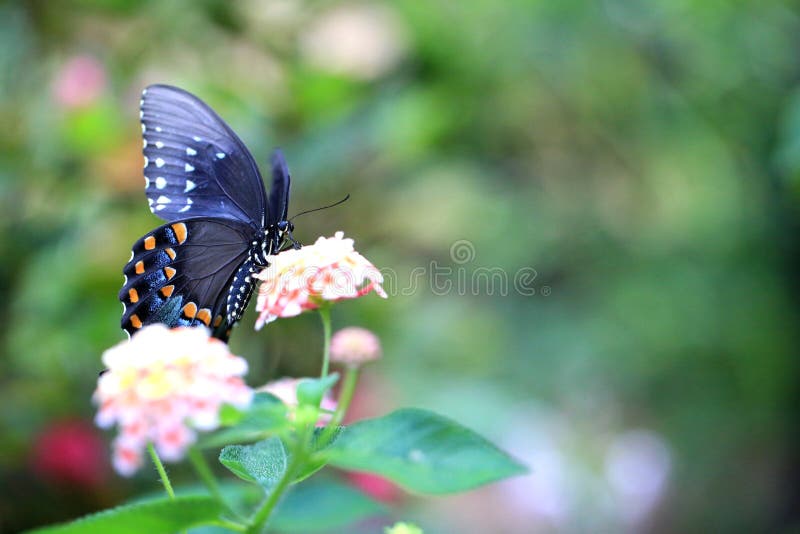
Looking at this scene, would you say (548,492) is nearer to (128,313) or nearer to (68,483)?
(68,483)

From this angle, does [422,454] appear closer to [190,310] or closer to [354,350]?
[354,350]

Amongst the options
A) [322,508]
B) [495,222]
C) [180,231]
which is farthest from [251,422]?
[495,222]

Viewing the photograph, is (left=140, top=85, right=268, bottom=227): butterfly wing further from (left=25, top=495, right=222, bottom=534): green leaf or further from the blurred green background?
(left=25, top=495, right=222, bottom=534): green leaf

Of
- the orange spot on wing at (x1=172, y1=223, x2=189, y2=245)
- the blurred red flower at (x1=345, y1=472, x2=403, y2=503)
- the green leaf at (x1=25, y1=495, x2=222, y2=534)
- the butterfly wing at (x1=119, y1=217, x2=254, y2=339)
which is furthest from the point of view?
the blurred red flower at (x1=345, y1=472, x2=403, y2=503)

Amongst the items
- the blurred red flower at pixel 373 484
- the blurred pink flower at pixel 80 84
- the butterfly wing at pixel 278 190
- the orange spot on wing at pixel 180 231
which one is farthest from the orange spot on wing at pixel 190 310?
the blurred pink flower at pixel 80 84

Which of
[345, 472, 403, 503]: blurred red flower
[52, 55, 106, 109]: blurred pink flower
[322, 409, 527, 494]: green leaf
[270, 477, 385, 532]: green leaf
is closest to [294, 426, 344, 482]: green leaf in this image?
[322, 409, 527, 494]: green leaf

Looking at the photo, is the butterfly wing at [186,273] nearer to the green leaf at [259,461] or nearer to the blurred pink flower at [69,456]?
the green leaf at [259,461]
